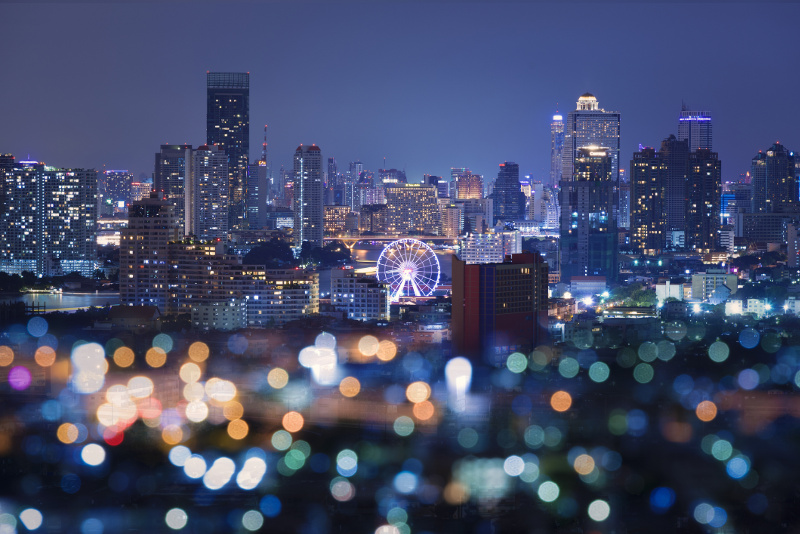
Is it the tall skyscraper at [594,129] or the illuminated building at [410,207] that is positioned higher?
the tall skyscraper at [594,129]


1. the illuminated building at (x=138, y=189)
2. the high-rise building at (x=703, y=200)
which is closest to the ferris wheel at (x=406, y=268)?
the high-rise building at (x=703, y=200)

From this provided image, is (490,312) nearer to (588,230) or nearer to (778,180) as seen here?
(588,230)

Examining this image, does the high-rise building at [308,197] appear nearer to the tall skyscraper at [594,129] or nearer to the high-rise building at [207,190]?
the high-rise building at [207,190]

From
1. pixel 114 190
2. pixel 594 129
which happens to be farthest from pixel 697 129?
pixel 114 190

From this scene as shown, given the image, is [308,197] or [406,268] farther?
[308,197]

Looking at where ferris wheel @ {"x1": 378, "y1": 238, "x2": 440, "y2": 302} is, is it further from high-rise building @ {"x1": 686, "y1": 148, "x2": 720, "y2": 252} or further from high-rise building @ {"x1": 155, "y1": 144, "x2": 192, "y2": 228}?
high-rise building @ {"x1": 686, "y1": 148, "x2": 720, "y2": 252}

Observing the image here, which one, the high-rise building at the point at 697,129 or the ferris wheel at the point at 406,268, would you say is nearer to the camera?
the ferris wheel at the point at 406,268
